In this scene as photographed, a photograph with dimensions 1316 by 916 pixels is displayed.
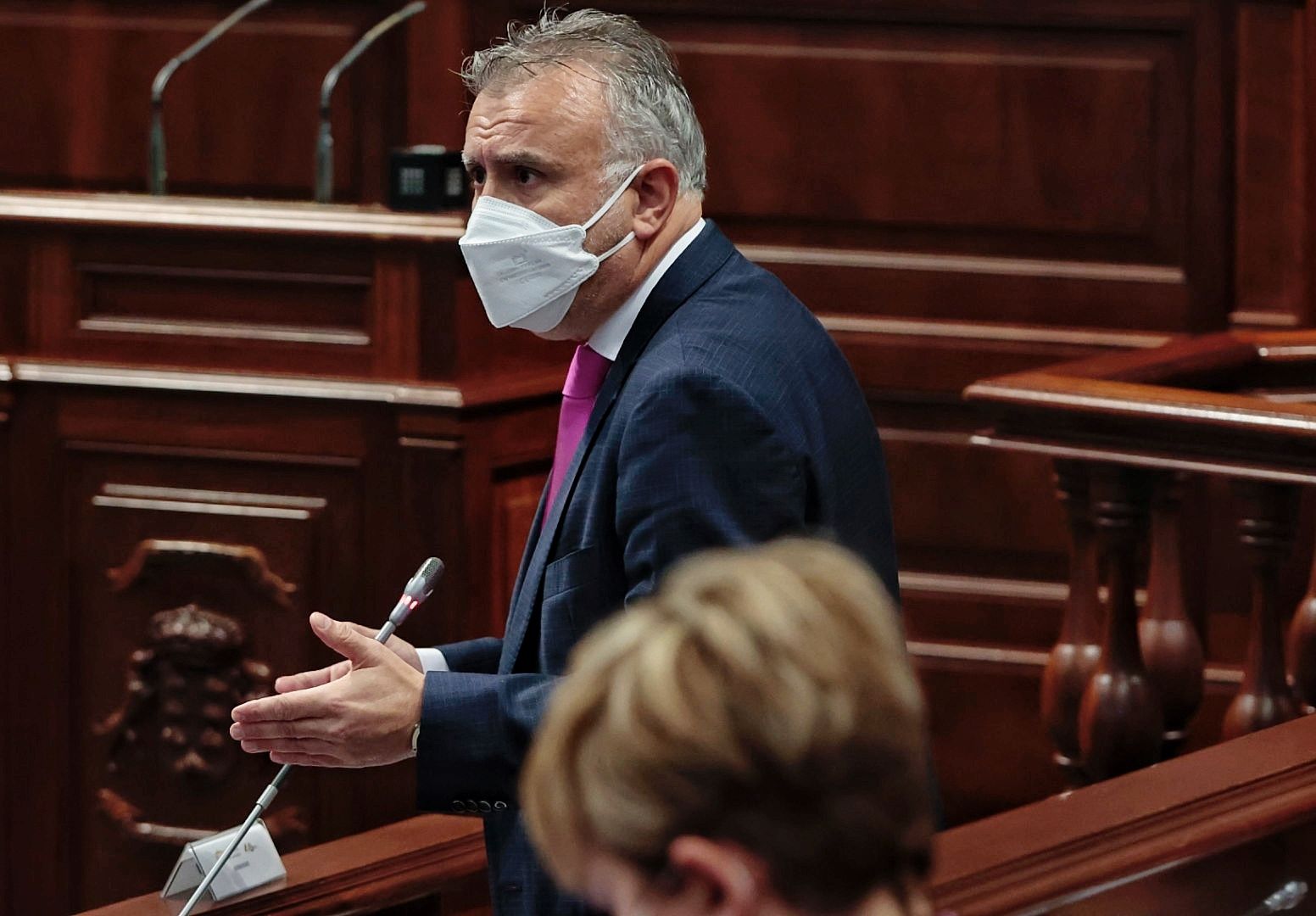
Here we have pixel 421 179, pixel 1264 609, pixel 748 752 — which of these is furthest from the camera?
pixel 421 179

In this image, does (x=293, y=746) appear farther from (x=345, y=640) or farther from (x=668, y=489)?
(x=668, y=489)

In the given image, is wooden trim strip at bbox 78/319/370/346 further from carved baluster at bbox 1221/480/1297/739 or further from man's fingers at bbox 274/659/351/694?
man's fingers at bbox 274/659/351/694

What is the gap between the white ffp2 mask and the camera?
1.99 meters

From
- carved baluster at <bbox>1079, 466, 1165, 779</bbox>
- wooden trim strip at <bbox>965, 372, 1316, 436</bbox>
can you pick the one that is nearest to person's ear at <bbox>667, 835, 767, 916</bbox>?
wooden trim strip at <bbox>965, 372, 1316, 436</bbox>

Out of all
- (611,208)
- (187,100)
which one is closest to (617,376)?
(611,208)

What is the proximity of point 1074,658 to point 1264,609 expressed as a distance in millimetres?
309

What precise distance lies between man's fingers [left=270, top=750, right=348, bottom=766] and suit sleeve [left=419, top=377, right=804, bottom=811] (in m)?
0.14

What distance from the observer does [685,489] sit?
5.61ft

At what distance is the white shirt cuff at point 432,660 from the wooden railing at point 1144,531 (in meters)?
1.15

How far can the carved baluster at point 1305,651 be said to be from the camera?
3.05 m

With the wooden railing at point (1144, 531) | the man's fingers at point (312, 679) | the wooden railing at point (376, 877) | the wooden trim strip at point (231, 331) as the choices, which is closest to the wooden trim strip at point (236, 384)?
the wooden trim strip at point (231, 331)

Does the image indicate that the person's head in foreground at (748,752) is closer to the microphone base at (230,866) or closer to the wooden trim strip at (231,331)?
the microphone base at (230,866)

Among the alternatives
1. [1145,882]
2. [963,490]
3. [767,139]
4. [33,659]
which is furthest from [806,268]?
[1145,882]

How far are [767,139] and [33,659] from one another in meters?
1.90
